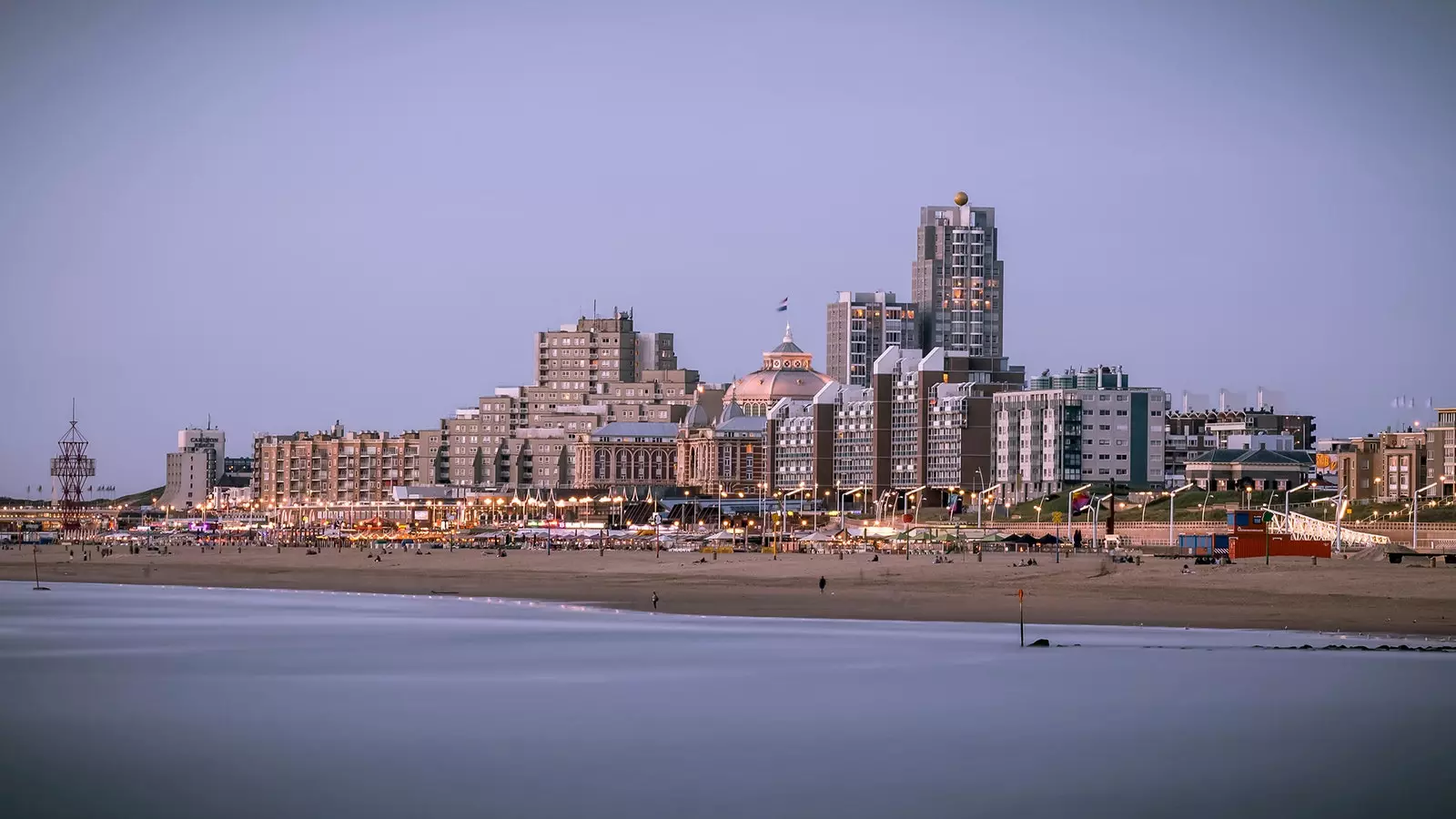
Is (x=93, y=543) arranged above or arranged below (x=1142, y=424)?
below

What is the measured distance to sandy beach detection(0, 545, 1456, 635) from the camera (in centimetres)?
5994

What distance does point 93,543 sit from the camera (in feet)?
591

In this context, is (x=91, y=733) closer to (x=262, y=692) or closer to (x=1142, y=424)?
(x=262, y=692)

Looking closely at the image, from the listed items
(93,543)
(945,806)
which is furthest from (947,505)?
(945,806)

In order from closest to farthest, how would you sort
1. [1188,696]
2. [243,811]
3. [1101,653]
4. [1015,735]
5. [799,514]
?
1. [243,811]
2. [1015,735]
3. [1188,696]
4. [1101,653]
5. [799,514]

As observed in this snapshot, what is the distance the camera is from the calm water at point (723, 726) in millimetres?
29672

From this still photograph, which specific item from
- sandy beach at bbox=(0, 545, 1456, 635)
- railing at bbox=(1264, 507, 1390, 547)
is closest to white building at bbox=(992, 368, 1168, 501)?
railing at bbox=(1264, 507, 1390, 547)

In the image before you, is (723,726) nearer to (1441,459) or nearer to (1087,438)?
(1441,459)

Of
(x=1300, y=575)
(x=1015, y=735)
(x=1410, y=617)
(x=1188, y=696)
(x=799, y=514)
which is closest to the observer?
(x=1015, y=735)

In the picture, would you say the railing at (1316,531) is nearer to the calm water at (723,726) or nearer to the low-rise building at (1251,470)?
the low-rise building at (1251,470)

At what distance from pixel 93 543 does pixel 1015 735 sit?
159424 mm

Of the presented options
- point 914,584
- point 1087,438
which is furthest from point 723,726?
point 1087,438

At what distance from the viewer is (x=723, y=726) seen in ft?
122

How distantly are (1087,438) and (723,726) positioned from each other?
14230cm
